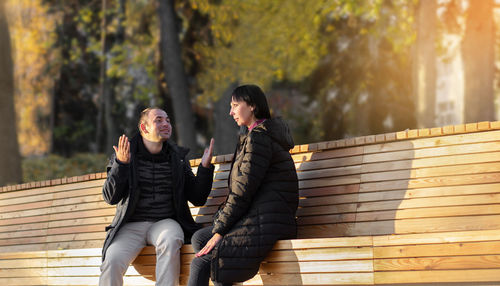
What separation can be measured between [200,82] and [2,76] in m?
4.80

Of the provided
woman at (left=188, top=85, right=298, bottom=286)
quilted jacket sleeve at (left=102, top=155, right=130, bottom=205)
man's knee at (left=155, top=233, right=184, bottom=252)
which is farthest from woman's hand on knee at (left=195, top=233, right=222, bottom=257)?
quilted jacket sleeve at (left=102, top=155, right=130, bottom=205)

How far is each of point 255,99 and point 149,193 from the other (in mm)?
1426

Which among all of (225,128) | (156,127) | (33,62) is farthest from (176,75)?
(33,62)

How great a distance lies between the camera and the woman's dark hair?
595 centimetres

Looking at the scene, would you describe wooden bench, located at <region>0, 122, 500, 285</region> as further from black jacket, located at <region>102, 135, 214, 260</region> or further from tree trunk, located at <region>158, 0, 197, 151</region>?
tree trunk, located at <region>158, 0, 197, 151</region>

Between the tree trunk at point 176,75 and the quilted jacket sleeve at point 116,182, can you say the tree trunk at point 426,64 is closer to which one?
the tree trunk at point 176,75

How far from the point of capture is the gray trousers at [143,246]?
6172 millimetres

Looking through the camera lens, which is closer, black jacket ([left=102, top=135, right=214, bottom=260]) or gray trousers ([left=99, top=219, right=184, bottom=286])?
gray trousers ([left=99, top=219, right=184, bottom=286])

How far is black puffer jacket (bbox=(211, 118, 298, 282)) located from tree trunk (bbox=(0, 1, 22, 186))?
428 inches

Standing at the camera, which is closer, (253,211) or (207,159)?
(253,211)

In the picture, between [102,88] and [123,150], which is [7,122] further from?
[123,150]

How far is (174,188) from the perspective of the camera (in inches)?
263

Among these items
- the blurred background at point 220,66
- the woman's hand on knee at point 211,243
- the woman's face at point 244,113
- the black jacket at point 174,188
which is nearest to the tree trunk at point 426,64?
the blurred background at point 220,66

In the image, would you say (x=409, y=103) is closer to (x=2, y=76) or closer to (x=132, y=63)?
(x=132, y=63)
